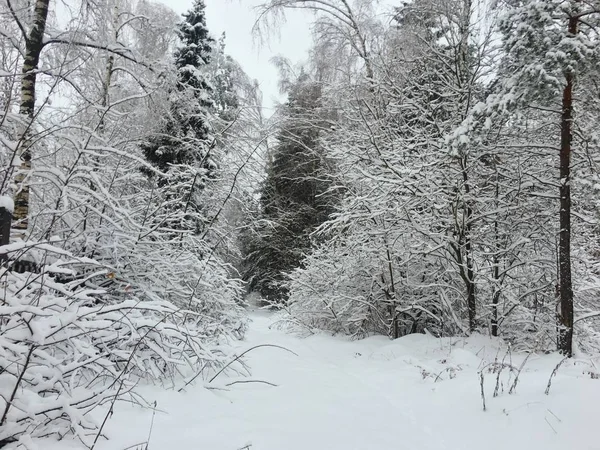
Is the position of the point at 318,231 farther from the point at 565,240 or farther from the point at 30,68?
the point at 30,68

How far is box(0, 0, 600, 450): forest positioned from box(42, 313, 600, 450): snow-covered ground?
138 millimetres

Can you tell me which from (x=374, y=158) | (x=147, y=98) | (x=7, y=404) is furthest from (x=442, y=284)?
(x=7, y=404)

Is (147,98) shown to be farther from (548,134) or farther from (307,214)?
(307,214)

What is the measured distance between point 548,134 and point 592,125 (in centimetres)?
58

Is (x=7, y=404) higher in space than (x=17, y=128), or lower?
lower

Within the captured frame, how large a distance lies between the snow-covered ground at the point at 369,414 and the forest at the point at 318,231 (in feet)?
0.45

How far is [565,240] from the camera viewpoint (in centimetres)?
530

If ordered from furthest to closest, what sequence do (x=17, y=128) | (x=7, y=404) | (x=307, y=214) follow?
(x=307, y=214), (x=17, y=128), (x=7, y=404)

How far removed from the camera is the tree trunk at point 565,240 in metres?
5.22

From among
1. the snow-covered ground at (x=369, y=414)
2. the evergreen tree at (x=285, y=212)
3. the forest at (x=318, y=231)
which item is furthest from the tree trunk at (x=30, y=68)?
the evergreen tree at (x=285, y=212)

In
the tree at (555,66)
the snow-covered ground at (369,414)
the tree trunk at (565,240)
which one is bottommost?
the snow-covered ground at (369,414)

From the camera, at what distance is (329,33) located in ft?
37.1

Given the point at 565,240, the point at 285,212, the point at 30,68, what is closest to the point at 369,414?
the point at 565,240

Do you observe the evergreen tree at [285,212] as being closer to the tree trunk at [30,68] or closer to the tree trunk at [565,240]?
the tree trunk at [565,240]
